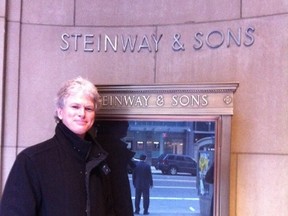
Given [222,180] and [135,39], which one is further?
[135,39]

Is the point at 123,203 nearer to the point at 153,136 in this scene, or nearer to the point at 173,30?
the point at 153,136

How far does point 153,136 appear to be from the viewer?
3.69 m

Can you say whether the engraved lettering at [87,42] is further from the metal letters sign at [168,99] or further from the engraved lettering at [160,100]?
the engraved lettering at [160,100]

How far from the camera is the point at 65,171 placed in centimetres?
261

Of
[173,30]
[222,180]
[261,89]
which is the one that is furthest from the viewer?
[173,30]

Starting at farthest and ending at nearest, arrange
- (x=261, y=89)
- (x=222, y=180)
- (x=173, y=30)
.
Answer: (x=173, y=30)
(x=261, y=89)
(x=222, y=180)

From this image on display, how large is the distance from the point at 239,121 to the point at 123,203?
1.11 m

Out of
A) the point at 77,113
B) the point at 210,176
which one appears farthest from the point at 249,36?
the point at 77,113

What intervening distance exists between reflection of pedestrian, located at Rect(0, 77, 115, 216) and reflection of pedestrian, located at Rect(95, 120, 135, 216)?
0.87 meters

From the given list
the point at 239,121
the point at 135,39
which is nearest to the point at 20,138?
the point at 135,39

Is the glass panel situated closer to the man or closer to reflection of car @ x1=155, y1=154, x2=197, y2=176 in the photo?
reflection of car @ x1=155, y1=154, x2=197, y2=176

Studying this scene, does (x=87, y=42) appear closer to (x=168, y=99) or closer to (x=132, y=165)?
(x=168, y=99)

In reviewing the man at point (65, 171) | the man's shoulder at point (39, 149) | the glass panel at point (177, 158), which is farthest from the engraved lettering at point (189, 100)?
the man's shoulder at point (39, 149)

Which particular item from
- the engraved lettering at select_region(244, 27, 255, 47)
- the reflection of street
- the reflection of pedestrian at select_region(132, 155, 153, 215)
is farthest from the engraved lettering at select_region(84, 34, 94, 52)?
the engraved lettering at select_region(244, 27, 255, 47)
